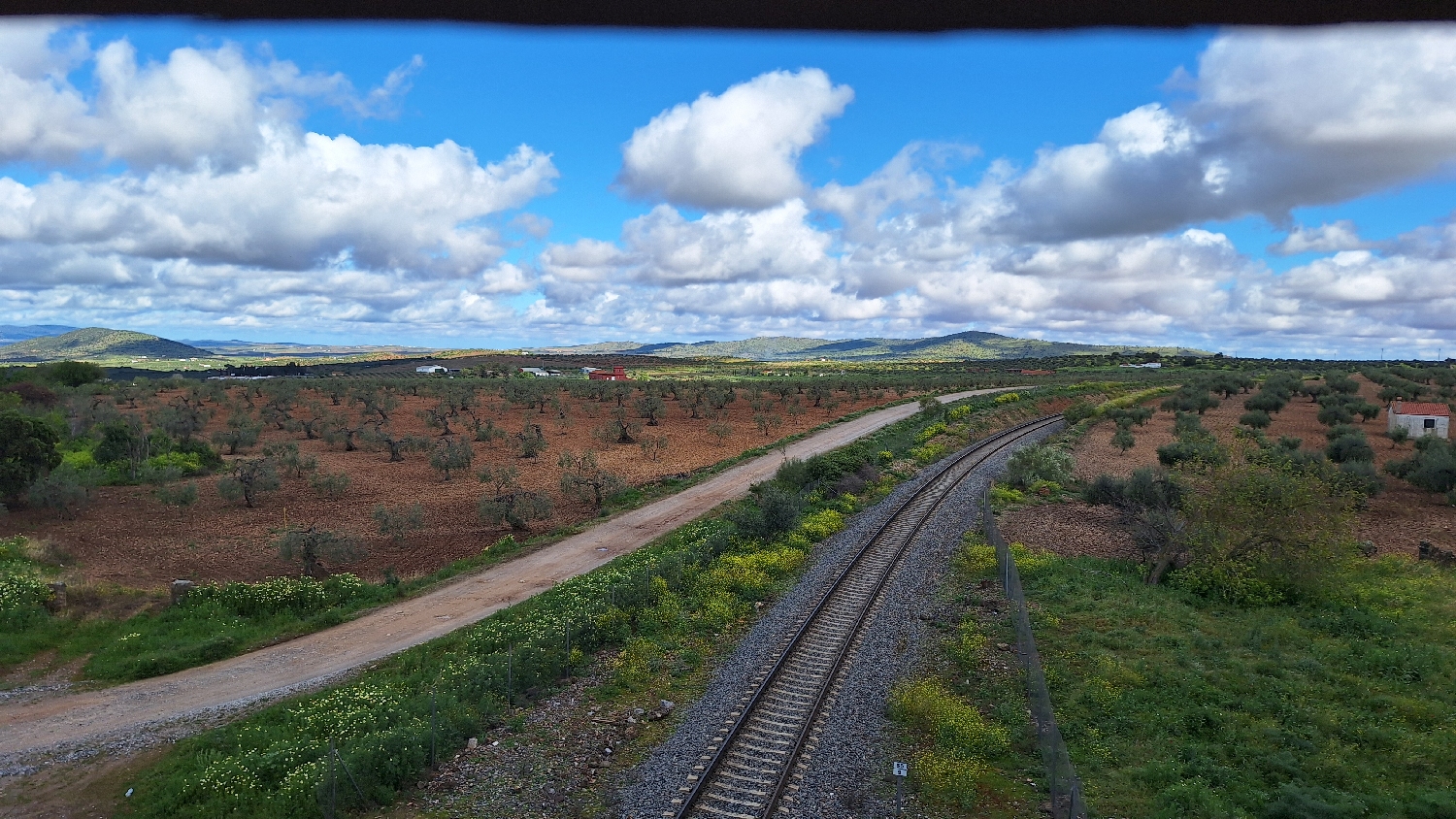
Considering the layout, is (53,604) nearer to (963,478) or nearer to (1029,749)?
(1029,749)

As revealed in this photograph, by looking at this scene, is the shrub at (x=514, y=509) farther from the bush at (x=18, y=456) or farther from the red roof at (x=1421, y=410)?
the red roof at (x=1421, y=410)

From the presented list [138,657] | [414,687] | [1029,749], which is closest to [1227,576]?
[1029,749]

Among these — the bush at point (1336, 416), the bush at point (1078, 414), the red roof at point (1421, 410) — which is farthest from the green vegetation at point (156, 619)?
the bush at point (1336, 416)

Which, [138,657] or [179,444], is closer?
[138,657]

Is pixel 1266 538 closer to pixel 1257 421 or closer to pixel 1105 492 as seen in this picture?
pixel 1105 492

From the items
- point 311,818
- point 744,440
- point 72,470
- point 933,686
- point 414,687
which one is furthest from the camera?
point 744,440
